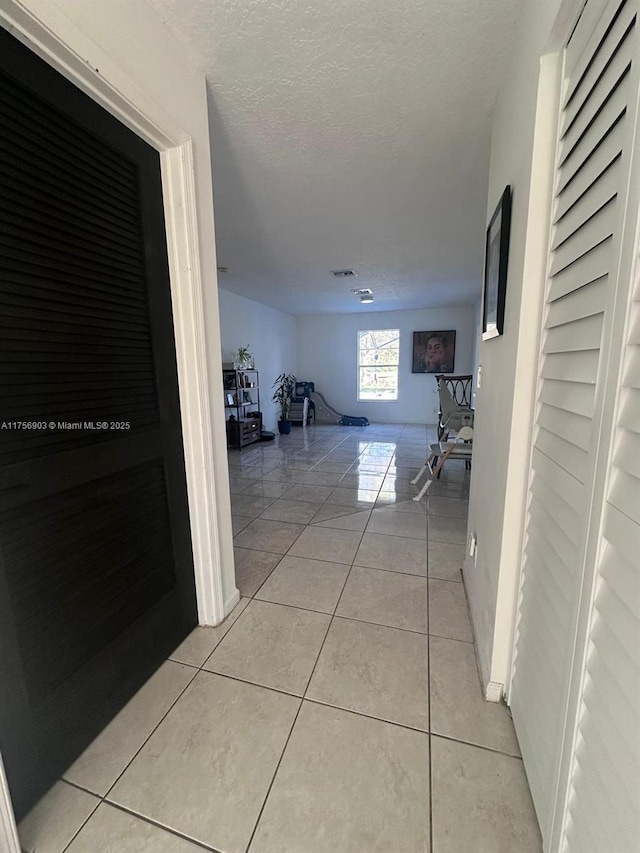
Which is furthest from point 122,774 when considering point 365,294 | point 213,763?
point 365,294

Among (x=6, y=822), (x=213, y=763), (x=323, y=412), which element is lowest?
(x=213, y=763)

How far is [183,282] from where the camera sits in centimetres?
133

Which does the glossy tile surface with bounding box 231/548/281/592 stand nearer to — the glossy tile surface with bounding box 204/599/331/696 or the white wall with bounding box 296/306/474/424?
the glossy tile surface with bounding box 204/599/331/696

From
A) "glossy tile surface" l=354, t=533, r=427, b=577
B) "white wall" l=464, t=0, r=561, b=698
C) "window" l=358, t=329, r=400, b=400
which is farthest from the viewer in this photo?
"window" l=358, t=329, r=400, b=400

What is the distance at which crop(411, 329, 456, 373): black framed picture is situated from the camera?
678 centimetres

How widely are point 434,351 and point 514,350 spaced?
6.16 metres

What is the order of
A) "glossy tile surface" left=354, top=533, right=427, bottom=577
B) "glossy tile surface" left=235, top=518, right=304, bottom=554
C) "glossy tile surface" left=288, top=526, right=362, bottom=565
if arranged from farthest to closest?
1. "glossy tile surface" left=235, top=518, right=304, bottom=554
2. "glossy tile surface" left=288, top=526, right=362, bottom=565
3. "glossy tile surface" left=354, top=533, right=427, bottom=577

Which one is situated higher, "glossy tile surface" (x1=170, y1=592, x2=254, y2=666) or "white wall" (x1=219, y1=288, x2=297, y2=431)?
"white wall" (x1=219, y1=288, x2=297, y2=431)

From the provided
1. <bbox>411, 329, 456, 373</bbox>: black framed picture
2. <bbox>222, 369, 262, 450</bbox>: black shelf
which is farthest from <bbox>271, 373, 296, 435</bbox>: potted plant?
<bbox>411, 329, 456, 373</bbox>: black framed picture

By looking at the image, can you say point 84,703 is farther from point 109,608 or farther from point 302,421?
point 302,421

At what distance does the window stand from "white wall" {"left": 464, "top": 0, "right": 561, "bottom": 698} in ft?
19.0

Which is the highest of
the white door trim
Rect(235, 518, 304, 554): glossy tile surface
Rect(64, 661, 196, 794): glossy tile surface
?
the white door trim

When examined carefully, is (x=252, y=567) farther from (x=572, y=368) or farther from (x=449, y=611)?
(x=572, y=368)

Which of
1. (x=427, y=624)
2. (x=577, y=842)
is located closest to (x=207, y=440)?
(x=427, y=624)
